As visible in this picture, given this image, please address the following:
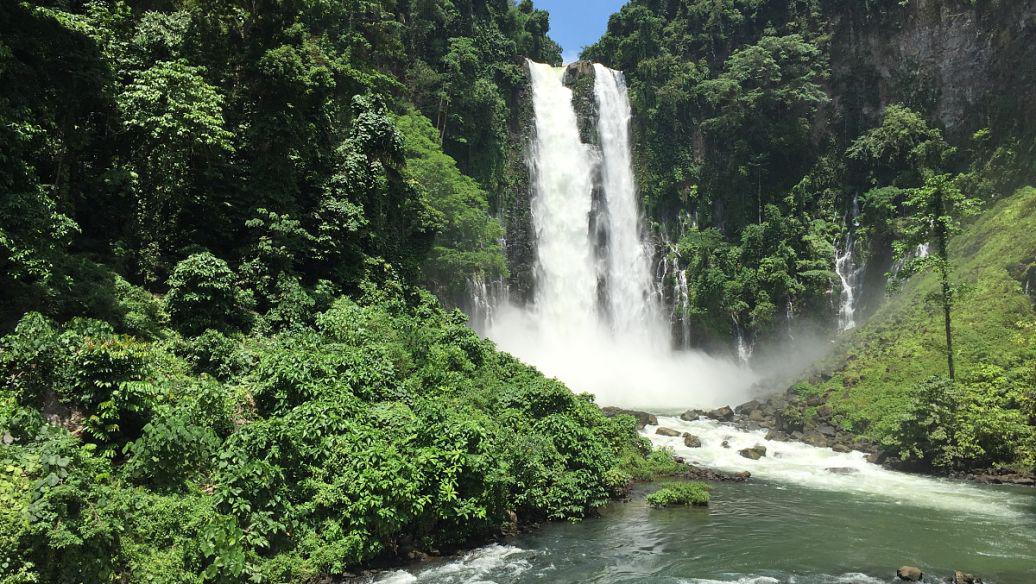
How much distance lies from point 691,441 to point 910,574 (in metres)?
11.9

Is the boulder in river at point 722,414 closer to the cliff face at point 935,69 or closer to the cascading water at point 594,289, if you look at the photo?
the cascading water at point 594,289

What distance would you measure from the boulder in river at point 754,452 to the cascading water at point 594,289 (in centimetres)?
1345

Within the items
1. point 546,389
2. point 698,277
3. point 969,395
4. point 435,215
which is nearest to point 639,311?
point 698,277

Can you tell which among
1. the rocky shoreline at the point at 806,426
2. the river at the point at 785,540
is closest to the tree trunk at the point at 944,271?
the rocky shoreline at the point at 806,426

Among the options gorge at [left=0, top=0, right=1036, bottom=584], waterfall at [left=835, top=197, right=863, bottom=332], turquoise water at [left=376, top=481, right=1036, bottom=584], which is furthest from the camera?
waterfall at [left=835, top=197, right=863, bottom=332]

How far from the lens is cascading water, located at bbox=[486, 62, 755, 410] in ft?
120

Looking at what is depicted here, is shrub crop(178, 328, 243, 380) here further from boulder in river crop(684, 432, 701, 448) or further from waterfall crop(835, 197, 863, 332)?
waterfall crop(835, 197, 863, 332)

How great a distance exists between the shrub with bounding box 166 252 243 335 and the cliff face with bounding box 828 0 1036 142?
1446 inches

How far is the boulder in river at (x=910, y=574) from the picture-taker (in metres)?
9.73

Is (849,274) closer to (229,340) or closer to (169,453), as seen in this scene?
(229,340)

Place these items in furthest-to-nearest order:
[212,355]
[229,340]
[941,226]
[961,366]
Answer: [961,366], [941,226], [229,340], [212,355]

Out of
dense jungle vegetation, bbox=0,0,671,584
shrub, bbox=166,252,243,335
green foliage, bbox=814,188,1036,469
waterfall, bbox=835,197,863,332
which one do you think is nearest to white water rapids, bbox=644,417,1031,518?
green foliage, bbox=814,188,1036,469

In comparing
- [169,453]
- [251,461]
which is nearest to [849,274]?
[251,461]

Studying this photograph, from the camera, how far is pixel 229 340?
1328 centimetres
